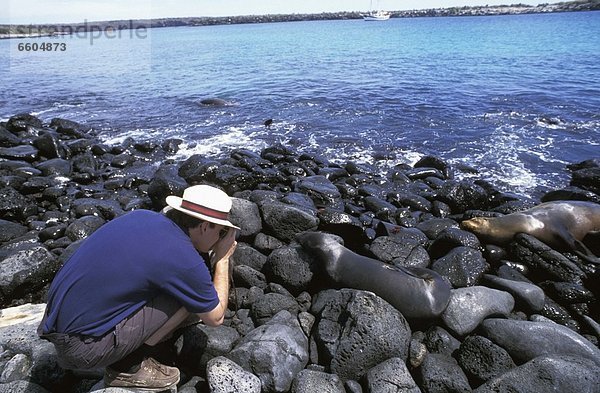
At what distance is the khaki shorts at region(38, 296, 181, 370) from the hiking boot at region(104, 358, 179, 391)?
0.22 m

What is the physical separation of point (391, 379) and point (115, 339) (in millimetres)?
2476

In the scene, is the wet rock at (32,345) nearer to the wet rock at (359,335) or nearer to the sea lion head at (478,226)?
the wet rock at (359,335)

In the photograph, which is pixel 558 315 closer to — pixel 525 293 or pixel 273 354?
pixel 525 293

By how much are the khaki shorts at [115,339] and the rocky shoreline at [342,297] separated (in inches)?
12.0

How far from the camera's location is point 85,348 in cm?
296

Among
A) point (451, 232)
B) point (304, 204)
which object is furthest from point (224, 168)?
point (451, 232)

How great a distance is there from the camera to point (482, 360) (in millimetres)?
4148

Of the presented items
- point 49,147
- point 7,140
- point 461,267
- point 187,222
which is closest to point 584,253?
point 461,267

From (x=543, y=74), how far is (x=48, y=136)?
27.2m

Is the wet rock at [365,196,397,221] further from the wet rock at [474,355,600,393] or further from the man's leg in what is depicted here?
the man's leg

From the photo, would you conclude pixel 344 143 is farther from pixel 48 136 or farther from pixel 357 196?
pixel 48 136

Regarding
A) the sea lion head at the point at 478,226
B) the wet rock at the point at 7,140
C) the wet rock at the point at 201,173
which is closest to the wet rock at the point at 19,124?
the wet rock at the point at 7,140

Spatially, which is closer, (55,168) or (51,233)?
(51,233)

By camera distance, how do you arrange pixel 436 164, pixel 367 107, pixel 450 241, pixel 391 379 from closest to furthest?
pixel 391 379 → pixel 450 241 → pixel 436 164 → pixel 367 107
